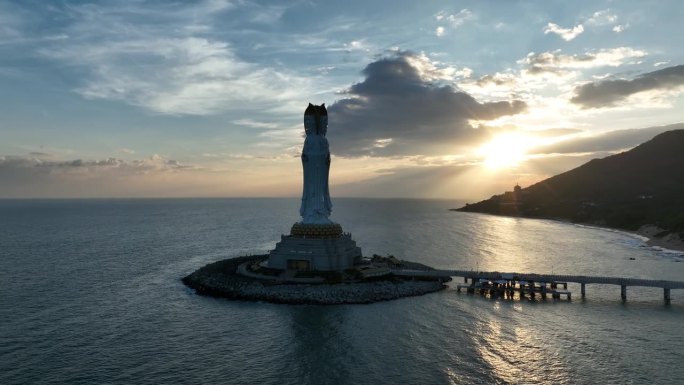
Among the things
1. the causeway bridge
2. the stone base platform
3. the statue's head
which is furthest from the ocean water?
the statue's head

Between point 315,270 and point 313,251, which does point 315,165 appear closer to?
point 313,251

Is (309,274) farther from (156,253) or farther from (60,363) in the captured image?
(156,253)

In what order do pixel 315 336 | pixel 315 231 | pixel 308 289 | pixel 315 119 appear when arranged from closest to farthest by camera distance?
1. pixel 315 336
2. pixel 308 289
3. pixel 315 231
4. pixel 315 119

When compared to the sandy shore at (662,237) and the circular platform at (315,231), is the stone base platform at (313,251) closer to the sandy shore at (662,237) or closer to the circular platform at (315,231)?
the circular platform at (315,231)

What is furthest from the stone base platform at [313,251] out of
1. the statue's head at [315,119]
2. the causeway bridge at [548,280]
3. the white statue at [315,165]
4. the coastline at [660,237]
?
the coastline at [660,237]

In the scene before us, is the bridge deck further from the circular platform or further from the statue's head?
the statue's head

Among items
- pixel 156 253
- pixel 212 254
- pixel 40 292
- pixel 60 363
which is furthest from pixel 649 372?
pixel 156 253

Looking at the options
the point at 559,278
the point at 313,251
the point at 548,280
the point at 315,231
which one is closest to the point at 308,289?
the point at 313,251
